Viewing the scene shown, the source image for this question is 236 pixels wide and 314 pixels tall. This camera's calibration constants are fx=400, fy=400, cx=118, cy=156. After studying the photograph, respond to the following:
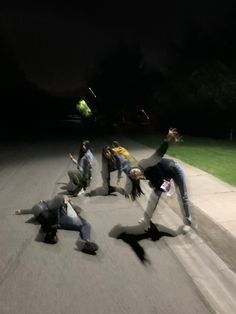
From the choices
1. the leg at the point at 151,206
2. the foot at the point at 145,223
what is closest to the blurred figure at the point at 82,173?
the foot at the point at 145,223

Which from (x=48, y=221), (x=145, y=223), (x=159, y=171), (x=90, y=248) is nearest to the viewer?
(x=90, y=248)

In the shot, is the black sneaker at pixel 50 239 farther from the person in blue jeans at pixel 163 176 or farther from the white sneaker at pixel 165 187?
the white sneaker at pixel 165 187

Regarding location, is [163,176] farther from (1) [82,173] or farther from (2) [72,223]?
(1) [82,173]

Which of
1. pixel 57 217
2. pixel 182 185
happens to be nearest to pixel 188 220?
pixel 182 185

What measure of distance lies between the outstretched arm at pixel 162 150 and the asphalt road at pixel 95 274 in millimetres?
1389

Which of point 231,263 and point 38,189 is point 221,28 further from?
point 231,263

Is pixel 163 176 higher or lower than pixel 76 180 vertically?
higher

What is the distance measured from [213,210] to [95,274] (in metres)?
3.69

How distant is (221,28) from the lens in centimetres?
2698

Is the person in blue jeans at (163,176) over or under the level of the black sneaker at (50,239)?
over

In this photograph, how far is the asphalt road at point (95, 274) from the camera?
195 inches

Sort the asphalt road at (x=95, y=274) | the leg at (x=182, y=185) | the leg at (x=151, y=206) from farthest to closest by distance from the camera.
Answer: the leg at (x=151, y=206), the leg at (x=182, y=185), the asphalt road at (x=95, y=274)

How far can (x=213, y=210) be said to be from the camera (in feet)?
28.2

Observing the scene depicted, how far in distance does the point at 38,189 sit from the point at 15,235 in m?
4.03
